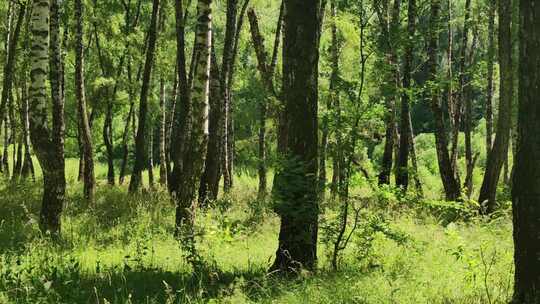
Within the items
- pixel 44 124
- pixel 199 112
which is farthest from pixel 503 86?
pixel 44 124

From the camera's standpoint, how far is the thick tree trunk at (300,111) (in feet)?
22.8

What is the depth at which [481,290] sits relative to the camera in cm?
627

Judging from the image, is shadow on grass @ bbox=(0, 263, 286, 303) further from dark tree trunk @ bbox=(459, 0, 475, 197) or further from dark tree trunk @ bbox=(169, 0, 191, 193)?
dark tree trunk @ bbox=(459, 0, 475, 197)

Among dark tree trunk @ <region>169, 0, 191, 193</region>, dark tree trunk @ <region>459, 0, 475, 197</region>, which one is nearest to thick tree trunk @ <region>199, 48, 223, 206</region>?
dark tree trunk @ <region>169, 0, 191, 193</region>

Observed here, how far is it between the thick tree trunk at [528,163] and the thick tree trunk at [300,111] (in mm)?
2441

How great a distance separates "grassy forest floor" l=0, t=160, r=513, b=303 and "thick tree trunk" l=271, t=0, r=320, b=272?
38 cm

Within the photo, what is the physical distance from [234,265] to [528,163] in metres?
4.27

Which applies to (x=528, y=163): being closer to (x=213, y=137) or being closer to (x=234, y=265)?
(x=234, y=265)

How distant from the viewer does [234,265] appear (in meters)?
7.87

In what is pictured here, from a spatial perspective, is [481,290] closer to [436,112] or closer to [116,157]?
[436,112]

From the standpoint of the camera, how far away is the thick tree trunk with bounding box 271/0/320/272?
22.8 feet

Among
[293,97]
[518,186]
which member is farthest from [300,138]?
[518,186]

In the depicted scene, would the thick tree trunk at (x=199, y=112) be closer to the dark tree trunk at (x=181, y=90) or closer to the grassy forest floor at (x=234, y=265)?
the grassy forest floor at (x=234, y=265)

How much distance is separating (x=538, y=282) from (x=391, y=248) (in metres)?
4.15
